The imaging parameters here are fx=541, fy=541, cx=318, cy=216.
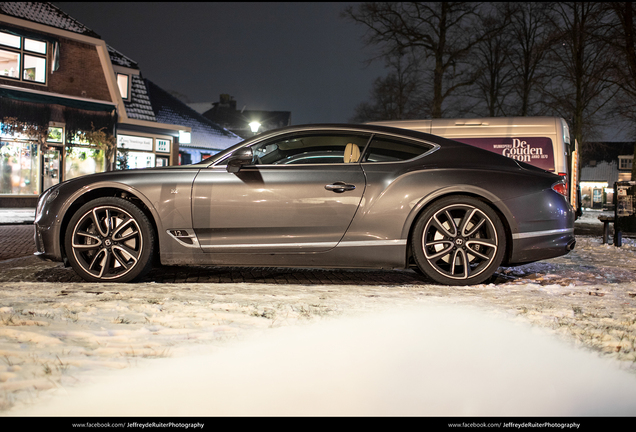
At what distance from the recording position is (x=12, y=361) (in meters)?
Result: 2.48

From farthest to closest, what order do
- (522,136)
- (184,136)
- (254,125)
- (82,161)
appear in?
1. (184,136)
2. (254,125)
3. (82,161)
4. (522,136)

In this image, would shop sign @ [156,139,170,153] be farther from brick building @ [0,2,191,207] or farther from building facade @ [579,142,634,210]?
building facade @ [579,142,634,210]

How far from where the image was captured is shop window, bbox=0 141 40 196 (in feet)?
58.7

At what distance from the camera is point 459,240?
4.46 metres

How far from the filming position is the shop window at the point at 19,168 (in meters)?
17.9

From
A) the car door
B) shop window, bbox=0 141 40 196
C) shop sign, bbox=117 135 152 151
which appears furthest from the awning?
A: the car door

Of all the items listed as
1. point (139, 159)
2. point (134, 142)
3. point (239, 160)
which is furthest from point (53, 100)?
point (239, 160)

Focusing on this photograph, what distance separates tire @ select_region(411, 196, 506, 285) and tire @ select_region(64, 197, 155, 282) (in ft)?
7.35

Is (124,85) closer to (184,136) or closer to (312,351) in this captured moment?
(184,136)

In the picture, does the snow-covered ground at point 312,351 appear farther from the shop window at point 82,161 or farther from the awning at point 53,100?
the shop window at point 82,161

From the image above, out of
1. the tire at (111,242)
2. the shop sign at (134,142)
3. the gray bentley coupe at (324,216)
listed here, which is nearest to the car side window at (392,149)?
the gray bentley coupe at (324,216)

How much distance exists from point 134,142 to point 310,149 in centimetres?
1979
